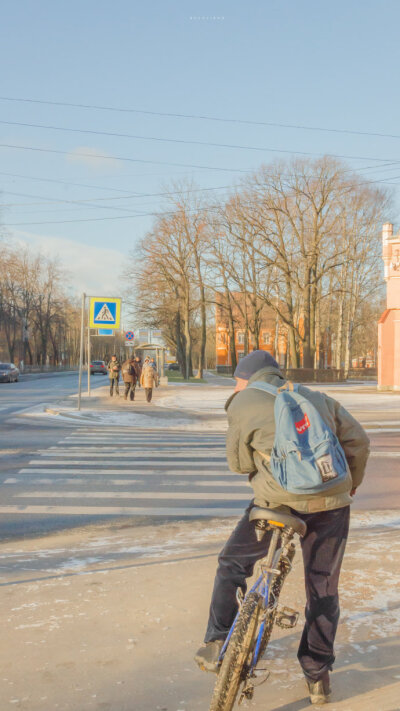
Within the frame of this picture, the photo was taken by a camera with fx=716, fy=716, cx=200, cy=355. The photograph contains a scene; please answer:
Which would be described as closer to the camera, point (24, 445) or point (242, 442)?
point (242, 442)

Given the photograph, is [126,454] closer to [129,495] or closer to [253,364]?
[129,495]

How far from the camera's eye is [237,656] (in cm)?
306

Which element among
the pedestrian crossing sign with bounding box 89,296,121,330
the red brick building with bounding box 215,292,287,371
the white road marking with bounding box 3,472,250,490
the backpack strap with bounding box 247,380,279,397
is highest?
the red brick building with bounding box 215,292,287,371

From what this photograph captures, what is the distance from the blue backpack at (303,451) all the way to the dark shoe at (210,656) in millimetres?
968

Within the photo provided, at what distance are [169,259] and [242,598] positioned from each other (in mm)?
49579

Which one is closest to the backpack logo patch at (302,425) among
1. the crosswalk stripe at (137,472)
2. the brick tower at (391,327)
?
the crosswalk stripe at (137,472)

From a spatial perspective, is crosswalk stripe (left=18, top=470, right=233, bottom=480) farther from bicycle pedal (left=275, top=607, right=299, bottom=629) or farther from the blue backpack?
the blue backpack

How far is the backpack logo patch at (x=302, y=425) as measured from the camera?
3.12 meters

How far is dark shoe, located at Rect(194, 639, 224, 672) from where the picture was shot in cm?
345

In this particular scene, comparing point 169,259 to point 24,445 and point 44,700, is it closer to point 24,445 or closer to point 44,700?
point 24,445

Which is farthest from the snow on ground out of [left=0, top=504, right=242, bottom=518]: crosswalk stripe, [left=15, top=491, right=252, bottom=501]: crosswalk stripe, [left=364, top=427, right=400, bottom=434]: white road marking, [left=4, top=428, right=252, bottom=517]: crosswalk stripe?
[left=0, top=504, right=242, bottom=518]: crosswalk stripe

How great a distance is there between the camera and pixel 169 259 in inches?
2057

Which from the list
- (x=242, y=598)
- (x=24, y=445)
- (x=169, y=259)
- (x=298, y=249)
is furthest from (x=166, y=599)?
(x=169, y=259)

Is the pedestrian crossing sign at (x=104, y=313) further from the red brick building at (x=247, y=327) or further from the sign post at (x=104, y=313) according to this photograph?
the red brick building at (x=247, y=327)
